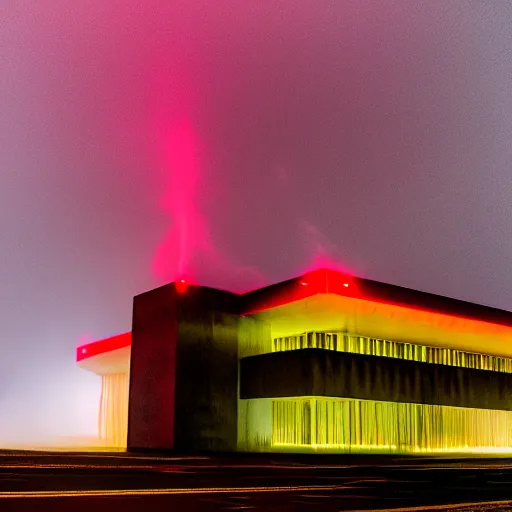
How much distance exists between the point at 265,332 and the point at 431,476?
1108 centimetres

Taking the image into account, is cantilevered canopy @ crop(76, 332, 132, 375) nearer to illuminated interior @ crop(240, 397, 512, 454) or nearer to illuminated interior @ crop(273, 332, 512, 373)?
illuminated interior @ crop(273, 332, 512, 373)

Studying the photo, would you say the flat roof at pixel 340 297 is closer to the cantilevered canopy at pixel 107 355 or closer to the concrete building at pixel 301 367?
the concrete building at pixel 301 367

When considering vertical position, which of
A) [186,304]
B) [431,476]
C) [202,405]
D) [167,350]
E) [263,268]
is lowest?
[431,476]

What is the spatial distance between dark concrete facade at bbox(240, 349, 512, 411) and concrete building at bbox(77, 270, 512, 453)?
0.10 feet

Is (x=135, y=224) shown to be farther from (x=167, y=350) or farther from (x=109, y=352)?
(x=167, y=350)

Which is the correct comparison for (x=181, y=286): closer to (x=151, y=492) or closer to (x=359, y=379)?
(x=359, y=379)

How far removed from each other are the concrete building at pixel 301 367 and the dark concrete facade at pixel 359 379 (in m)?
0.03

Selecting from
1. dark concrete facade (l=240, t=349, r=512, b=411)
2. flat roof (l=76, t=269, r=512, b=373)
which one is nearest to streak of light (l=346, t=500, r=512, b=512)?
flat roof (l=76, t=269, r=512, b=373)

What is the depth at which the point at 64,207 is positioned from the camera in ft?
162

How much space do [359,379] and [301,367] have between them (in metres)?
1.72

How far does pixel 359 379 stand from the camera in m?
19.0

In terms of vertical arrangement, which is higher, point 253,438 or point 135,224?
point 135,224

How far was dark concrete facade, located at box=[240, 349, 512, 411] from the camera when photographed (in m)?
18.3

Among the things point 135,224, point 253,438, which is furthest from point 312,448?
point 135,224
